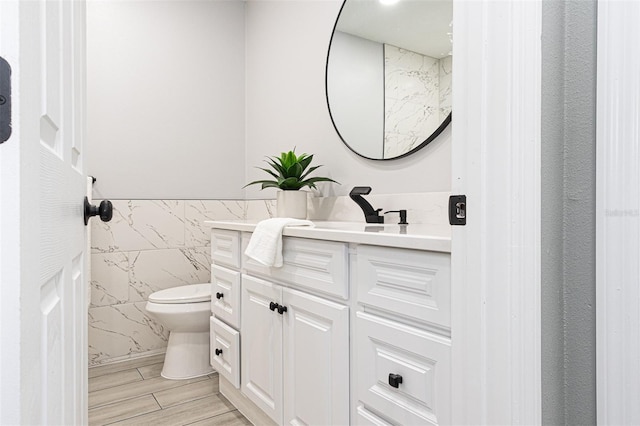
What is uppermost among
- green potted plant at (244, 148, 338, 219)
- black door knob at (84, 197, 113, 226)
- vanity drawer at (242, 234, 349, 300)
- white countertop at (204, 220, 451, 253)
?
green potted plant at (244, 148, 338, 219)

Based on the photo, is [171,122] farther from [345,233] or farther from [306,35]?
[345,233]

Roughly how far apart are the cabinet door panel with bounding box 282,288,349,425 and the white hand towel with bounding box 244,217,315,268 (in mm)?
132

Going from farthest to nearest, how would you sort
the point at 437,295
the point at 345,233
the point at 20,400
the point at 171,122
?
the point at 171,122 → the point at 345,233 → the point at 437,295 → the point at 20,400

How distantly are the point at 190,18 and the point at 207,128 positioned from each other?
2.48ft

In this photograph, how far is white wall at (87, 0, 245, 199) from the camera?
2.57m

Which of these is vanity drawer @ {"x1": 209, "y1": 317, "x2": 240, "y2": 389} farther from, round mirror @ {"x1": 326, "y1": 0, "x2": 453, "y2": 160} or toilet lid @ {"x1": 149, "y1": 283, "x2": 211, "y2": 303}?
round mirror @ {"x1": 326, "y1": 0, "x2": 453, "y2": 160}

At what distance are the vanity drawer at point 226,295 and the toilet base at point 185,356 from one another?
0.40 meters

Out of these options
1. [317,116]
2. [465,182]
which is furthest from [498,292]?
[317,116]

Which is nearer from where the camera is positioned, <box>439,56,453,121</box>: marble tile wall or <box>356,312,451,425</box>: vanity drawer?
<box>356,312,451,425</box>: vanity drawer

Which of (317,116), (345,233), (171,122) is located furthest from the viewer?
(171,122)

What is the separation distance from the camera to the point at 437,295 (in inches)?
36.7

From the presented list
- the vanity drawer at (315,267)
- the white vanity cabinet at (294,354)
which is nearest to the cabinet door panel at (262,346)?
the white vanity cabinet at (294,354)

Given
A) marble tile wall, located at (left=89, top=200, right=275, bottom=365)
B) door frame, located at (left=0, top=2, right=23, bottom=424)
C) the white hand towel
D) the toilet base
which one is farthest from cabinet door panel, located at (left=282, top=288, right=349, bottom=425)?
marble tile wall, located at (left=89, top=200, right=275, bottom=365)

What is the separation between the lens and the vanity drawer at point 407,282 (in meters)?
0.92
